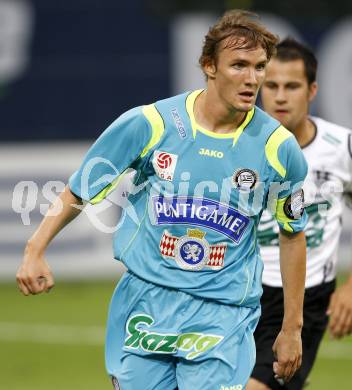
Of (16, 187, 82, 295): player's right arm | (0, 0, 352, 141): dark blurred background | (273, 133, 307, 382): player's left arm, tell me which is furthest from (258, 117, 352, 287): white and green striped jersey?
(0, 0, 352, 141): dark blurred background

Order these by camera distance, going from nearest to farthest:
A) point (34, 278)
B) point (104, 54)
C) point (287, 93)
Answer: point (34, 278)
point (287, 93)
point (104, 54)

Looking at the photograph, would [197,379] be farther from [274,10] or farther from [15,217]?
[274,10]

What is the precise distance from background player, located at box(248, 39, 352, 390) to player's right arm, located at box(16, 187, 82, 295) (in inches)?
65.2

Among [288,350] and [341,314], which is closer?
[288,350]

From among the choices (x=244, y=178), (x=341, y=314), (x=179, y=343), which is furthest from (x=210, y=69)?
(x=341, y=314)

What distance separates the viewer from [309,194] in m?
7.21

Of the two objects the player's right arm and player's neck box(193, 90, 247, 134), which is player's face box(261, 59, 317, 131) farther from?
the player's right arm

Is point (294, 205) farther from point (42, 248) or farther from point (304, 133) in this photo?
point (304, 133)

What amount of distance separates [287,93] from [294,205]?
142 centimetres

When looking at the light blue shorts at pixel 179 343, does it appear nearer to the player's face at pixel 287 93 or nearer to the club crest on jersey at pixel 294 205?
the club crest on jersey at pixel 294 205

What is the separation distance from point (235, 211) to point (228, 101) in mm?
528

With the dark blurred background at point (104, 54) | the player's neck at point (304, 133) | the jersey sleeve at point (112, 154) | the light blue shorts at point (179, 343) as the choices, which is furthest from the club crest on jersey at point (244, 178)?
the dark blurred background at point (104, 54)

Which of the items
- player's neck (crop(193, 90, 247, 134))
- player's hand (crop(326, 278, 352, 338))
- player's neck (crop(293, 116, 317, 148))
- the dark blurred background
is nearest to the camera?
player's neck (crop(193, 90, 247, 134))

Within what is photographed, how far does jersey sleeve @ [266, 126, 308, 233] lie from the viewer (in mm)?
5805
